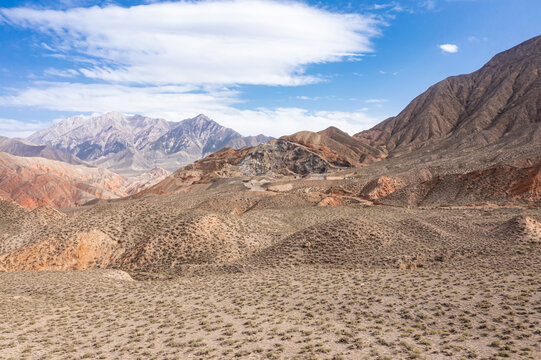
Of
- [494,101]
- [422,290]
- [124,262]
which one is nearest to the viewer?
[422,290]

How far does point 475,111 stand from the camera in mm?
144750

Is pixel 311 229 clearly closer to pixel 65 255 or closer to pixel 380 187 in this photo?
pixel 65 255

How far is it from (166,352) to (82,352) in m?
3.14

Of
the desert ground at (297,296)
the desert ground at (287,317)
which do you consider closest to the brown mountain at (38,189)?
the desert ground at (297,296)

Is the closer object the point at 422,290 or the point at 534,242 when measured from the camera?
the point at 422,290

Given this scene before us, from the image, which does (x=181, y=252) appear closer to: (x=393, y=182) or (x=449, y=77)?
(x=393, y=182)

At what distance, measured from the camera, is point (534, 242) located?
81.5 feet

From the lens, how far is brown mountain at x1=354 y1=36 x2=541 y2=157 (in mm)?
119500

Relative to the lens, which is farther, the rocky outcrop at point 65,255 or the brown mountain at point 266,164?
the brown mountain at point 266,164

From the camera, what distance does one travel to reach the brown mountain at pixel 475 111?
119500mm

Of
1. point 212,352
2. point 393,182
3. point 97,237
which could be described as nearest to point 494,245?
point 212,352

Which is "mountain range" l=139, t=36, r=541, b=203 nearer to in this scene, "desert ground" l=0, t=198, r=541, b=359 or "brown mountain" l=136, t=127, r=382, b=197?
"brown mountain" l=136, t=127, r=382, b=197

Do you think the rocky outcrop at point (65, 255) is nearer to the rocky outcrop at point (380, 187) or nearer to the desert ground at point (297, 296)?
the desert ground at point (297, 296)

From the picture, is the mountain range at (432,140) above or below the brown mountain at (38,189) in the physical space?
above
